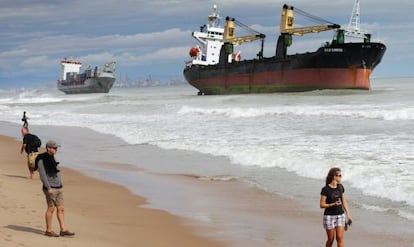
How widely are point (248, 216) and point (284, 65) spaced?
45853 mm

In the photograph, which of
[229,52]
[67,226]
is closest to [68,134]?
[67,226]

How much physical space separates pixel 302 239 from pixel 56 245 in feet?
9.26

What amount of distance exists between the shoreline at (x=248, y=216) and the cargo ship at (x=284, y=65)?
4072 cm

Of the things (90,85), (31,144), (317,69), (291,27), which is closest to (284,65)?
(317,69)

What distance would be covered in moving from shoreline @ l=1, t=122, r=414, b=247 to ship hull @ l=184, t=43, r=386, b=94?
40.5 m

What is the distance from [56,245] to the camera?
233 inches

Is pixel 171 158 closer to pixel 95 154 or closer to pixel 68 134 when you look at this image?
pixel 95 154

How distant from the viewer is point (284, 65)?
53.1 m

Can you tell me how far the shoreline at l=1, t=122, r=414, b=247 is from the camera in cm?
679

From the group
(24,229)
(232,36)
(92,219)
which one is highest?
(232,36)

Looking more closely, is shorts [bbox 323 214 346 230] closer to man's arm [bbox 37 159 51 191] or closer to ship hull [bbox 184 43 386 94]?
man's arm [bbox 37 159 51 191]

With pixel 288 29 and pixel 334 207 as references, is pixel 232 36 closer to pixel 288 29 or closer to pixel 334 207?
pixel 288 29

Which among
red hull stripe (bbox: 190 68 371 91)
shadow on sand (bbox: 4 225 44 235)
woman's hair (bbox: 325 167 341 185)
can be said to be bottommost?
shadow on sand (bbox: 4 225 44 235)

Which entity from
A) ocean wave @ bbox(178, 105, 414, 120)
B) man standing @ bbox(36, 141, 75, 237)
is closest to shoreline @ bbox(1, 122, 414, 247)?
man standing @ bbox(36, 141, 75, 237)
